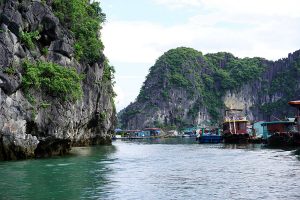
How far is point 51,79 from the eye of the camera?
96.7 feet

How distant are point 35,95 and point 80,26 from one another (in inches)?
532

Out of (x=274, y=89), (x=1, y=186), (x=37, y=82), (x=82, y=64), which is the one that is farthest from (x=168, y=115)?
(x=1, y=186)

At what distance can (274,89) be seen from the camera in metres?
170

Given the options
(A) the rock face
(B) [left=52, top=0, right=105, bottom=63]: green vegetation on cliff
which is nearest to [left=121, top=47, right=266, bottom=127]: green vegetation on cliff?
(B) [left=52, top=0, right=105, bottom=63]: green vegetation on cliff

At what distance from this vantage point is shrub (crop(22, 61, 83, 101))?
1082 inches

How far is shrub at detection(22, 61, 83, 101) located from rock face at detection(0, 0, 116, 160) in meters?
0.48

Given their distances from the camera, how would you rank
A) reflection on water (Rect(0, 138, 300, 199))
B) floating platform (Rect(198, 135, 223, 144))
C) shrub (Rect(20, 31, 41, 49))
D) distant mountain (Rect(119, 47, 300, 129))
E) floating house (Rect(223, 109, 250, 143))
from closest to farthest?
reflection on water (Rect(0, 138, 300, 199))
shrub (Rect(20, 31, 41, 49))
floating house (Rect(223, 109, 250, 143))
floating platform (Rect(198, 135, 223, 144))
distant mountain (Rect(119, 47, 300, 129))

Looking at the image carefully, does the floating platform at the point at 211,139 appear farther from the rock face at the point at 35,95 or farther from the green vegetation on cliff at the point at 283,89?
the green vegetation on cliff at the point at 283,89

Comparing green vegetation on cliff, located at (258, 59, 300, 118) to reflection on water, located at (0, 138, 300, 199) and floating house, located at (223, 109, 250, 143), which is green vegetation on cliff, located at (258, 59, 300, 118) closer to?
floating house, located at (223, 109, 250, 143)

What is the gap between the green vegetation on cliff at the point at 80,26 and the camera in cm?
3634

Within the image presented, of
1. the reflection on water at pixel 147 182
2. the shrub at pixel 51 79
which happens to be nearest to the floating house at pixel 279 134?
the reflection on water at pixel 147 182

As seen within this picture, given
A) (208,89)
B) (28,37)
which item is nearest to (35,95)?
(28,37)

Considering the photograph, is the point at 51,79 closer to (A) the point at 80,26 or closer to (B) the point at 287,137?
(A) the point at 80,26

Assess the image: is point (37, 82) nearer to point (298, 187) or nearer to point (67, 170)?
Answer: point (67, 170)
